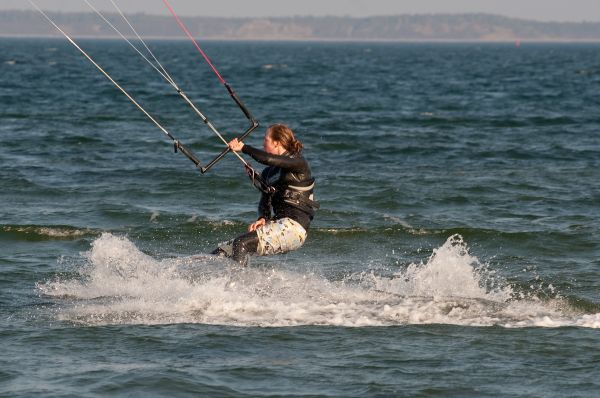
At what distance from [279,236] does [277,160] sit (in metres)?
0.82

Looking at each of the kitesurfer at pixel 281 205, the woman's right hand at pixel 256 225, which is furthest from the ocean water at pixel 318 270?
the woman's right hand at pixel 256 225

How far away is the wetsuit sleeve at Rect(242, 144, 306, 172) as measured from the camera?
9.98 metres

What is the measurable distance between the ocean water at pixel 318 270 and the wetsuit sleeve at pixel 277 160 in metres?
1.15

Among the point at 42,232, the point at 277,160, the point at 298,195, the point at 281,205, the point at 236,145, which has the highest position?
the point at 236,145

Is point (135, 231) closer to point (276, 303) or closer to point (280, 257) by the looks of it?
point (280, 257)

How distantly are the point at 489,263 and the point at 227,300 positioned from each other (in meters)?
4.36

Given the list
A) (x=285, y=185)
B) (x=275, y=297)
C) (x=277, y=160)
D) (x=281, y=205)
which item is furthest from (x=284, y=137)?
(x=275, y=297)

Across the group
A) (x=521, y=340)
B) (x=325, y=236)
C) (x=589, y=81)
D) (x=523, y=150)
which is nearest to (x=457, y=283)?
(x=521, y=340)

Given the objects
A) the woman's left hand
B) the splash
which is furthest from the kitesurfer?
the woman's left hand

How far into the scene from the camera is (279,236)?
1064 centimetres

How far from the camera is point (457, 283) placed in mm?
11625

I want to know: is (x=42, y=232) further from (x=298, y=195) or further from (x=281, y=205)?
(x=298, y=195)

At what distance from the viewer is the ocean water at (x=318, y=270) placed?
8.68 meters

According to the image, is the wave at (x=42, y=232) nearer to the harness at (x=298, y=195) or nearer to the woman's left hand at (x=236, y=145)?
the harness at (x=298, y=195)
